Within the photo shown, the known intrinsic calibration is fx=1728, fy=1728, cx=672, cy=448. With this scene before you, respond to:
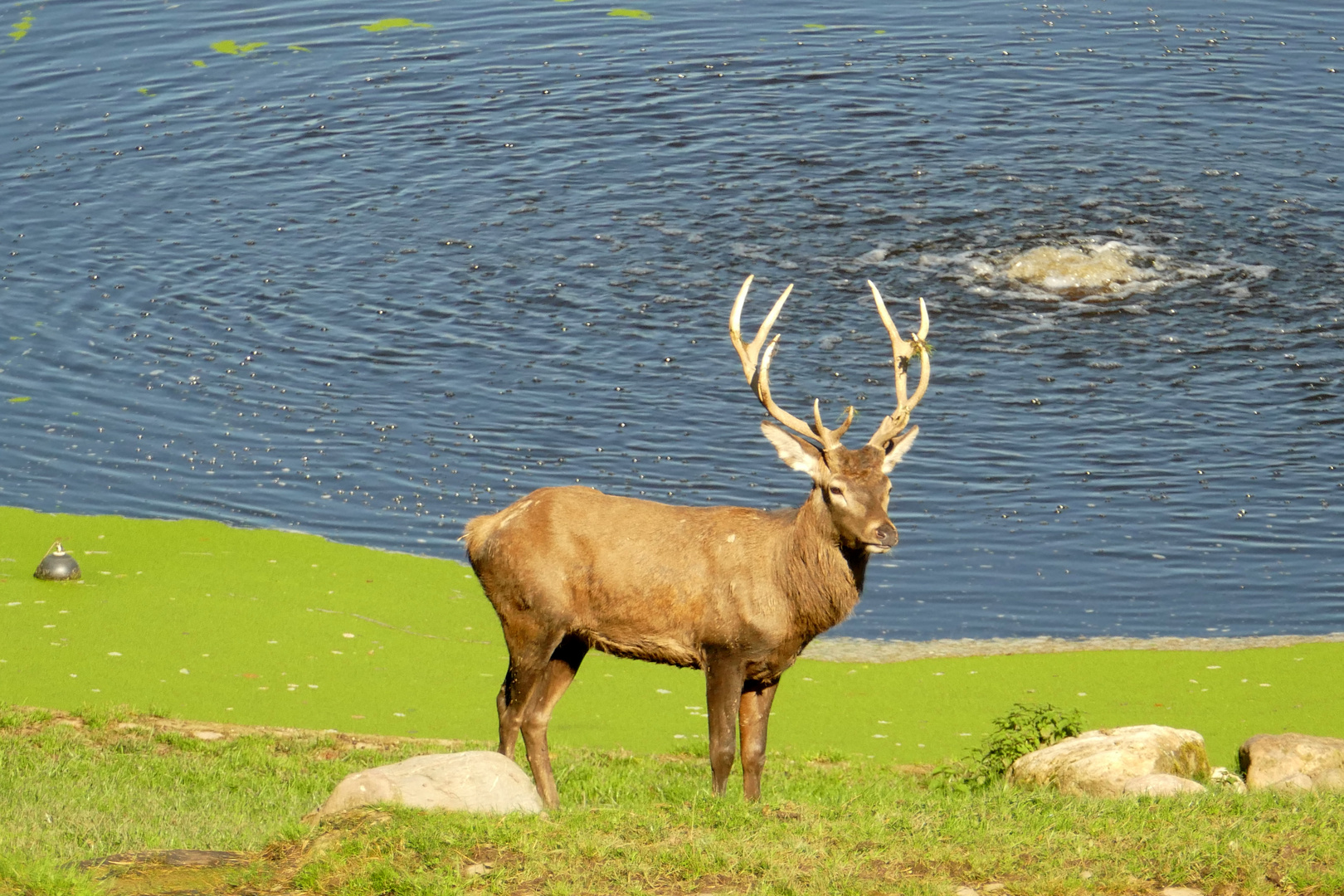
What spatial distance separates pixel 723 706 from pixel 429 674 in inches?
161

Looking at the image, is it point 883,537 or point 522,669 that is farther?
point 522,669

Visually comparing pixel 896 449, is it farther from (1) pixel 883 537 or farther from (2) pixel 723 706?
(2) pixel 723 706

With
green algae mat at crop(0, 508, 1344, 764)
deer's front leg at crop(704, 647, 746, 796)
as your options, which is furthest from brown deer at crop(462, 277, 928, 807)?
green algae mat at crop(0, 508, 1344, 764)

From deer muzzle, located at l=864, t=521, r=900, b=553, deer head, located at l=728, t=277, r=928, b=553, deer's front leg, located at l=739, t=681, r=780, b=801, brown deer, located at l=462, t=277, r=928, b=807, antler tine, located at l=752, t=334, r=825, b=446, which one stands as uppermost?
antler tine, located at l=752, t=334, r=825, b=446

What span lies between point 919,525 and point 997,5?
60.9 ft

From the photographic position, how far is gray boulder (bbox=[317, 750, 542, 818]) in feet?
27.2

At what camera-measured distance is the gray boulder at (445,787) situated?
8305 mm

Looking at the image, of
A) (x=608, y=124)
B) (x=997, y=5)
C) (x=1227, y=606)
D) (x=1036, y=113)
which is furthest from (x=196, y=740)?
(x=997, y=5)

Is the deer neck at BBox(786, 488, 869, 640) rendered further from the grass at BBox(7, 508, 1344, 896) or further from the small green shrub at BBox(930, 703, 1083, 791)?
the small green shrub at BBox(930, 703, 1083, 791)

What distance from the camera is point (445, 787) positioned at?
839 centimetres

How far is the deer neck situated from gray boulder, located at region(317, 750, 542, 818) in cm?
178

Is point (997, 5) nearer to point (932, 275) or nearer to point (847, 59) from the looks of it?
point (847, 59)

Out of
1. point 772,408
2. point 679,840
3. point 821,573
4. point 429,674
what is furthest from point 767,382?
point 429,674

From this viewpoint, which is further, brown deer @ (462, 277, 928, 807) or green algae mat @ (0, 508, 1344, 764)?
green algae mat @ (0, 508, 1344, 764)
